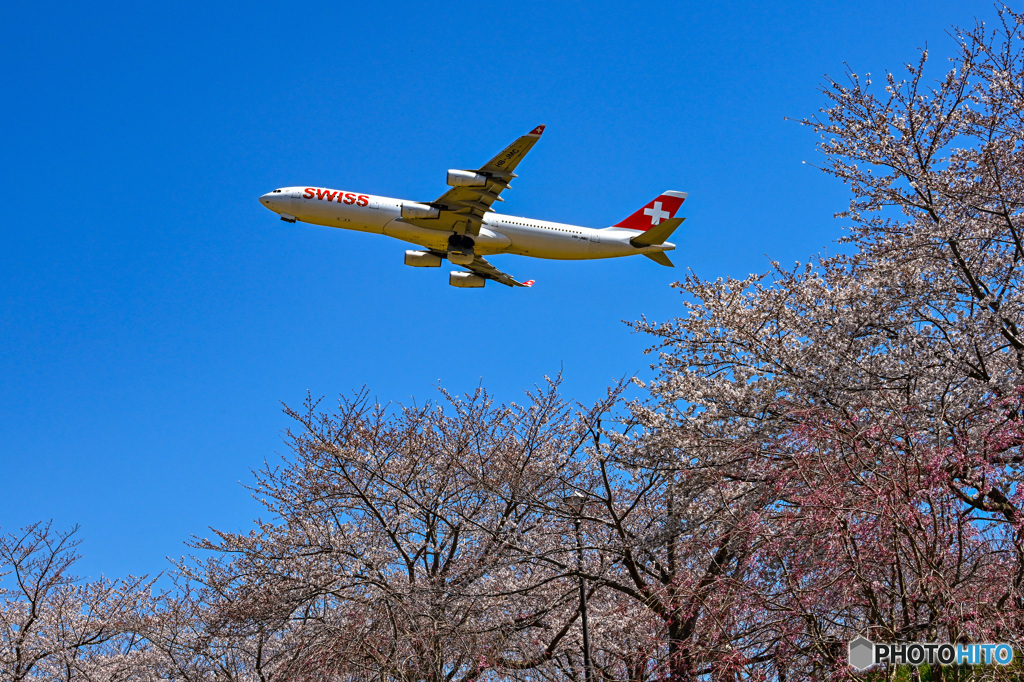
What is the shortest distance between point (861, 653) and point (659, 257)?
3096cm

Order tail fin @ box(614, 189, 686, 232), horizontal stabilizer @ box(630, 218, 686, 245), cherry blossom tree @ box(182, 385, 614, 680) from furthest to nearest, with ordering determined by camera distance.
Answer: tail fin @ box(614, 189, 686, 232) < horizontal stabilizer @ box(630, 218, 686, 245) < cherry blossom tree @ box(182, 385, 614, 680)

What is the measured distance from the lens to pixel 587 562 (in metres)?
15.5

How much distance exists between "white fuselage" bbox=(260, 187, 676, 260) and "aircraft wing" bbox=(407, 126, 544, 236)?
553 mm

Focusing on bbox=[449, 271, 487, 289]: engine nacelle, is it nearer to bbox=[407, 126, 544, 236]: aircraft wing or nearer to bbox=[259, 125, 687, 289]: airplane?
bbox=[259, 125, 687, 289]: airplane

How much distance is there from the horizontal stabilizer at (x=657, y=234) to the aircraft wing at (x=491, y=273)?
17.3 feet

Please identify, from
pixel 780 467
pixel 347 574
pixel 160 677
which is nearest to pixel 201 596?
pixel 160 677

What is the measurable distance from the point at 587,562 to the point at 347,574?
168 inches

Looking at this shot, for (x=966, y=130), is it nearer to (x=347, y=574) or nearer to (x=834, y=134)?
(x=834, y=134)

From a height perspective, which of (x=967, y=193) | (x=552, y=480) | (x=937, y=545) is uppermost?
(x=967, y=193)

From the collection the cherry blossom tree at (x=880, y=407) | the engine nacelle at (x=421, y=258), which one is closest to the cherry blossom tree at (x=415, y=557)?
the cherry blossom tree at (x=880, y=407)

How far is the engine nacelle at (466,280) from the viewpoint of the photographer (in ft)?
132

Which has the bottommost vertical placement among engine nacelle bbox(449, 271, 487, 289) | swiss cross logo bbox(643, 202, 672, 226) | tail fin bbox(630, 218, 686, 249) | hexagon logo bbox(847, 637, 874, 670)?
hexagon logo bbox(847, 637, 874, 670)

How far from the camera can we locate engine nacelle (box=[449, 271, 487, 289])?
4012 cm

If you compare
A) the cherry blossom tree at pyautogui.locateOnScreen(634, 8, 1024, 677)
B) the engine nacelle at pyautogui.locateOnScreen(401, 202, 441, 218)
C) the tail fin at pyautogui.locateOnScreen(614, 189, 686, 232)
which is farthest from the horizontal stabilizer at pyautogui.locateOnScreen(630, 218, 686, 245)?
the cherry blossom tree at pyautogui.locateOnScreen(634, 8, 1024, 677)
